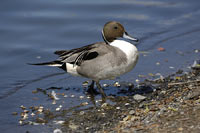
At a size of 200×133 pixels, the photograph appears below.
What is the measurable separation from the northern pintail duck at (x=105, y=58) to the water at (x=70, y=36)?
1.48 feet

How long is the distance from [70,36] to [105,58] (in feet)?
10.2

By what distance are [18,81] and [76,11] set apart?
3379 millimetres

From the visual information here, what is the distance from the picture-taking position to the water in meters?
6.71

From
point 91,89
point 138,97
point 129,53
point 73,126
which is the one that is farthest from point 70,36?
point 73,126

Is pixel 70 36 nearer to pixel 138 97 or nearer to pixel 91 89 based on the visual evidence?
pixel 91 89

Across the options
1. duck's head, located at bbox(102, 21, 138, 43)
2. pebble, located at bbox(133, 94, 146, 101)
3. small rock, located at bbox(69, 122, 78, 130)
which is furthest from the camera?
duck's head, located at bbox(102, 21, 138, 43)

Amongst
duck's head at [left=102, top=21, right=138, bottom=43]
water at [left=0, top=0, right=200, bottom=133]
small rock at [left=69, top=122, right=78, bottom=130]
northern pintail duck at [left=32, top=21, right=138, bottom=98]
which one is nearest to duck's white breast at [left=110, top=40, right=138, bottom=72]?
northern pintail duck at [left=32, top=21, right=138, bottom=98]

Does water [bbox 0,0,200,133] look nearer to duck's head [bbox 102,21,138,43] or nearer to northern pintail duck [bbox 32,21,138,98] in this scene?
northern pintail duck [bbox 32,21,138,98]

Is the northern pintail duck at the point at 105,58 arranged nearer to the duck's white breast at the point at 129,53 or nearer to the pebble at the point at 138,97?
the duck's white breast at the point at 129,53

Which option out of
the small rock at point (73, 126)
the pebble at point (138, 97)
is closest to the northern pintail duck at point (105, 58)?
the pebble at point (138, 97)

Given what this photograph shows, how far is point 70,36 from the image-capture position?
8.78 meters

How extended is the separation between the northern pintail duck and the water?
17.7 inches

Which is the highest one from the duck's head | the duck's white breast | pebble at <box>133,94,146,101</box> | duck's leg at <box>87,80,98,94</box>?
the duck's head

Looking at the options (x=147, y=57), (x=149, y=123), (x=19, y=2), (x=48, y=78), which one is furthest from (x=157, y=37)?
(x=149, y=123)
